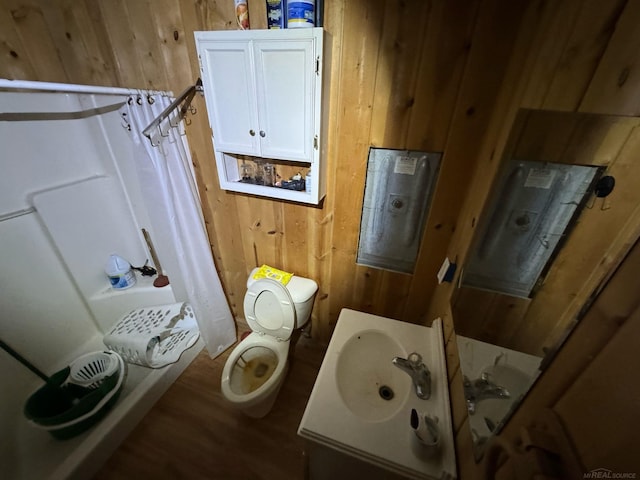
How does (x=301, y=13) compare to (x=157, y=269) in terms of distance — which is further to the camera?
(x=157, y=269)

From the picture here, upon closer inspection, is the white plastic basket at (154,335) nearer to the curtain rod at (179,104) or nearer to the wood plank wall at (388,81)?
the wood plank wall at (388,81)

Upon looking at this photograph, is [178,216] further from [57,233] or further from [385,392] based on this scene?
[385,392]

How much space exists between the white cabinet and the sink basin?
68 centimetres

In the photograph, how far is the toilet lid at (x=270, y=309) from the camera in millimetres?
1383

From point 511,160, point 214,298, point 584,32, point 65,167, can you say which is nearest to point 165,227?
point 214,298

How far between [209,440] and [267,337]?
1.97ft

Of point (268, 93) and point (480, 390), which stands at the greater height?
point (268, 93)

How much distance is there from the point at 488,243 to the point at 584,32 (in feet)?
1.76

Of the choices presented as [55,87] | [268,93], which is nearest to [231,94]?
[268,93]

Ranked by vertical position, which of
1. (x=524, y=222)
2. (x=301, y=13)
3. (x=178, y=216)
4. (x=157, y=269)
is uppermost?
(x=301, y=13)

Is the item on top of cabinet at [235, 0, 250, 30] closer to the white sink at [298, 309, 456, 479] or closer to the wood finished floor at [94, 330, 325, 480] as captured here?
the white sink at [298, 309, 456, 479]

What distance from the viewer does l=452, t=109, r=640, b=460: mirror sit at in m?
0.41

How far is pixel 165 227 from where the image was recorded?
A: 139cm

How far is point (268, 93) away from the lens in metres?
0.98
